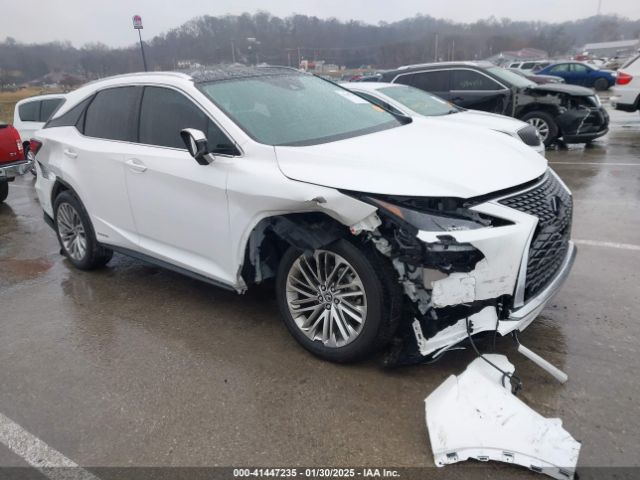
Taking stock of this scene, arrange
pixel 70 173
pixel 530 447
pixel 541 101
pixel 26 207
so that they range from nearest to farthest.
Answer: pixel 530 447
pixel 70 173
pixel 26 207
pixel 541 101

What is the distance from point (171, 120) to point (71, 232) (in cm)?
200

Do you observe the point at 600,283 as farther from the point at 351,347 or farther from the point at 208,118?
the point at 208,118

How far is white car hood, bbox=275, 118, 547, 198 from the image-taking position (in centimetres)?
278

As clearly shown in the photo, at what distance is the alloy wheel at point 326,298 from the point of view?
2998 mm

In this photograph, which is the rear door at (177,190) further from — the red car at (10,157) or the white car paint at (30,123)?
the white car paint at (30,123)

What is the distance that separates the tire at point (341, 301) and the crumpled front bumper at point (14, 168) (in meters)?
6.85

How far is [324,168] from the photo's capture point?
301 centimetres

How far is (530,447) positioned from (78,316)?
11.4 feet

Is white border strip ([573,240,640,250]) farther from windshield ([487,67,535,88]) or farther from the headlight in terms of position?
windshield ([487,67,535,88])

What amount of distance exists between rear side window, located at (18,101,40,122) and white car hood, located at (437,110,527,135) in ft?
27.1

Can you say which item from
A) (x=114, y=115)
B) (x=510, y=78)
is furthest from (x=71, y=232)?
(x=510, y=78)

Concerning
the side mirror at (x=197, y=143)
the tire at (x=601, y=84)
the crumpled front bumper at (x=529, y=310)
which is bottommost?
the tire at (x=601, y=84)

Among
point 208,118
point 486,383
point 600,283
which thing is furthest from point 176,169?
point 600,283

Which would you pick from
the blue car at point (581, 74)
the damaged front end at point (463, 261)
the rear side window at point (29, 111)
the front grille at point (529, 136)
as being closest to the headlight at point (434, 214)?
the damaged front end at point (463, 261)
